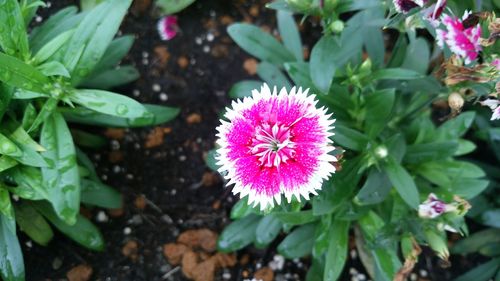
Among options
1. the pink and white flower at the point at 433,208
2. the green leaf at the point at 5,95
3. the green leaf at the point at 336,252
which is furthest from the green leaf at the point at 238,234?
the green leaf at the point at 5,95

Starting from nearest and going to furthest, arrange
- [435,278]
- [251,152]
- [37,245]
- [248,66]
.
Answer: [251,152], [37,245], [435,278], [248,66]

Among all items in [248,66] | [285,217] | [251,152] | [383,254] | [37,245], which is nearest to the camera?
[251,152]

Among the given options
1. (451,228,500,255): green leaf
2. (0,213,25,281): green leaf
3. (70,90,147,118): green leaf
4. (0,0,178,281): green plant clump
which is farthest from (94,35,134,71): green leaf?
(451,228,500,255): green leaf

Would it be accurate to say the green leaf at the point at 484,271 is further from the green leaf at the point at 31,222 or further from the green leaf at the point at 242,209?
the green leaf at the point at 31,222

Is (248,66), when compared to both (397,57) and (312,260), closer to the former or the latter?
(397,57)

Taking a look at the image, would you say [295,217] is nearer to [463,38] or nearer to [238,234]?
[238,234]

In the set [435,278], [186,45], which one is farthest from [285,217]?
[186,45]
